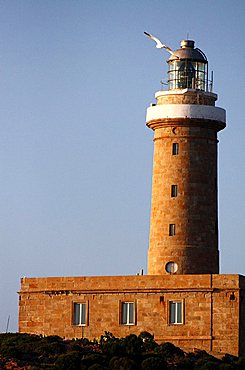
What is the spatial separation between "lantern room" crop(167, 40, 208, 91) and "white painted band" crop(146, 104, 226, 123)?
1496 mm

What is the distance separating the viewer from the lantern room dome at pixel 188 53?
2338 inches

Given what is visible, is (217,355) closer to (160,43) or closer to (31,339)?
(31,339)

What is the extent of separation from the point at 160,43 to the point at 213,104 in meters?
3.35

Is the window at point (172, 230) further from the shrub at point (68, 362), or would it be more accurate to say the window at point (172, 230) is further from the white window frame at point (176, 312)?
the shrub at point (68, 362)

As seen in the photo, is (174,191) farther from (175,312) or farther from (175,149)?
(175,312)

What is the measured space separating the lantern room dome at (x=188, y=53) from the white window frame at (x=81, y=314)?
35.5 ft

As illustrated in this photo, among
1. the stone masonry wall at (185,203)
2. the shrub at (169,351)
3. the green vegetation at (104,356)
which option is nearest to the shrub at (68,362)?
→ the green vegetation at (104,356)

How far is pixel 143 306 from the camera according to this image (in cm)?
5488

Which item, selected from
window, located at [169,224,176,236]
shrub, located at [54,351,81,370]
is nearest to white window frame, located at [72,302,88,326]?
window, located at [169,224,176,236]

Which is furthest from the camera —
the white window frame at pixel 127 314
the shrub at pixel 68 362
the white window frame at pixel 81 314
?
the white window frame at pixel 81 314

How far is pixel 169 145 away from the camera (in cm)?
5784

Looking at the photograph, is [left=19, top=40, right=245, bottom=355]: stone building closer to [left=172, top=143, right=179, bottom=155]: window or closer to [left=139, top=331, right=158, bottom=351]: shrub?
[left=172, top=143, right=179, bottom=155]: window

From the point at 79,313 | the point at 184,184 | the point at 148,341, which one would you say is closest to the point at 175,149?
the point at 184,184

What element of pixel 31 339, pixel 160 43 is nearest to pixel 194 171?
pixel 160 43
